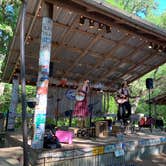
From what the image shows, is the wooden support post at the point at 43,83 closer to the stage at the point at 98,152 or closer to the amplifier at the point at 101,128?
the stage at the point at 98,152

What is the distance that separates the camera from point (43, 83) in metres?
5.39

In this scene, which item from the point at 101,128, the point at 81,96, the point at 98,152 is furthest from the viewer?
the point at 101,128

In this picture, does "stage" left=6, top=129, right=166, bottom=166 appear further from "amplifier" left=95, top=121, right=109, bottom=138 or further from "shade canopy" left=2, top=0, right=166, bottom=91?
"shade canopy" left=2, top=0, right=166, bottom=91

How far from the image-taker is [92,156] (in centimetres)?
578

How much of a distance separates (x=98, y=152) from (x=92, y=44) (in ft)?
11.6

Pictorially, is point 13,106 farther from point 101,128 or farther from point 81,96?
point 101,128

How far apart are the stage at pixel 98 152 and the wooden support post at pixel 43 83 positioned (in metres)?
0.32

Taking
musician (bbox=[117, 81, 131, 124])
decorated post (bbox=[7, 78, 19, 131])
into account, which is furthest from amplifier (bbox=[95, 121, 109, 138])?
decorated post (bbox=[7, 78, 19, 131])

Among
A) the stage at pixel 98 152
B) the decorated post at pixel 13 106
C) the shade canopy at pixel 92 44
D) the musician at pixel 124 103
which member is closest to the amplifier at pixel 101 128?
the stage at pixel 98 152

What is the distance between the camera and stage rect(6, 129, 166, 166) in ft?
16.4

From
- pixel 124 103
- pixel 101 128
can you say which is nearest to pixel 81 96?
pixel 101 128

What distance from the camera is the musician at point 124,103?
315 inches

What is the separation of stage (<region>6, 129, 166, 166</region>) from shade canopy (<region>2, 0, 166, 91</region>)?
2.80 m

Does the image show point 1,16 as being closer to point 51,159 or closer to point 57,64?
point 57,64
